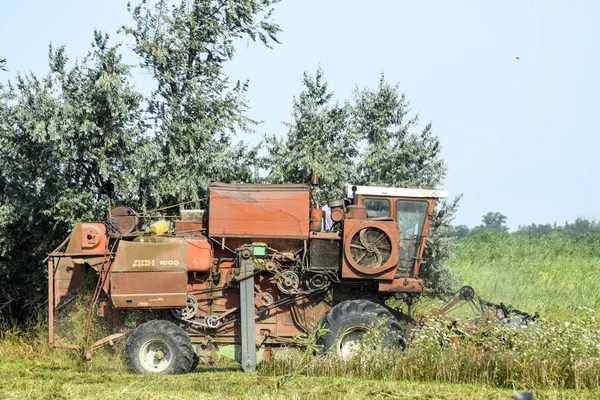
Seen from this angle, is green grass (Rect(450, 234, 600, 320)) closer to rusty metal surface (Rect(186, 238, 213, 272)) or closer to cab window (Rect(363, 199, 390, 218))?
cab window (Rect(363, 199, 390, 218))

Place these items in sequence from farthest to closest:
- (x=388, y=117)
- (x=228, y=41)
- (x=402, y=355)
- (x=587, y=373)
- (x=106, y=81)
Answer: (x=388, y=117)
(x=228, y=41)
(x=106, y=81)
(x=402, y=355)
(x=587, y=373)

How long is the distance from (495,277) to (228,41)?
437 inches

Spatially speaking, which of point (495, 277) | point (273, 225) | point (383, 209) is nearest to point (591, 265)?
point (495, 277)

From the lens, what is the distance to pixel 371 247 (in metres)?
12.9

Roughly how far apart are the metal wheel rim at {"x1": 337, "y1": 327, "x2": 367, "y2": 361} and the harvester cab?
0.05 feet

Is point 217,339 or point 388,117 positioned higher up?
point 388,117

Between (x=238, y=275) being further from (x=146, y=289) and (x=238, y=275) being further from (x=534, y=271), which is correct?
(x=534, y=271)

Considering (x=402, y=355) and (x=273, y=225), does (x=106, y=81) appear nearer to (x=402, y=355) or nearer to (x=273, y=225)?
(x=273, y=225)

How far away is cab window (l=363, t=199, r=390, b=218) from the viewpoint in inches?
527

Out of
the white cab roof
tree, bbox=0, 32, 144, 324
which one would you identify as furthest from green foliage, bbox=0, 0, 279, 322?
the white cab roof

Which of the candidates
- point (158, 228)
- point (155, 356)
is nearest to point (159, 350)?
point (155, 356)

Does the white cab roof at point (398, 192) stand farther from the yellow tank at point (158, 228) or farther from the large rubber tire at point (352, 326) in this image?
the yellow tank at point (158, 228)

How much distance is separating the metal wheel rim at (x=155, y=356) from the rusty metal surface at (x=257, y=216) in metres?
1.93

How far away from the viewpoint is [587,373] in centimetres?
1027
